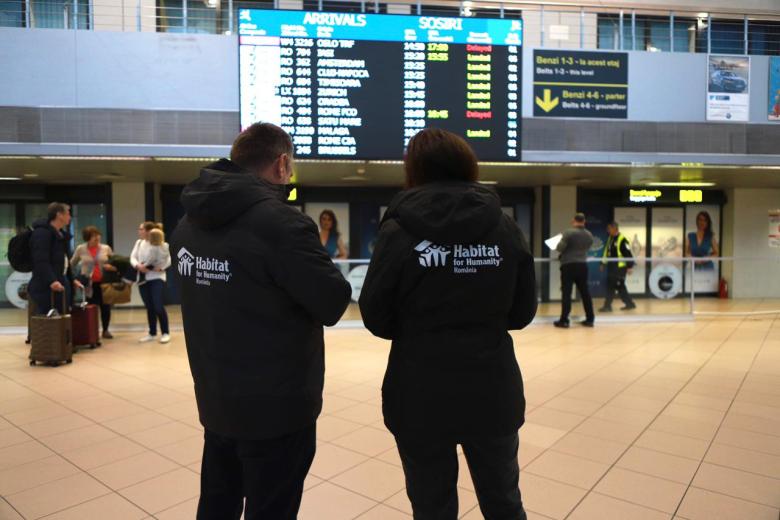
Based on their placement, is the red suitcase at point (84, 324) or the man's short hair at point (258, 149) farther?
the red suitcase at point (84, 324)

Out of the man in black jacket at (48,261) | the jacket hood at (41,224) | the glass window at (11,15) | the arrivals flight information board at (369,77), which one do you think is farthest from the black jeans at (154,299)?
the glass window at (11,15)

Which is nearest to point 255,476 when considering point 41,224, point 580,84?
point 41,224

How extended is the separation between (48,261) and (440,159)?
18.9ft

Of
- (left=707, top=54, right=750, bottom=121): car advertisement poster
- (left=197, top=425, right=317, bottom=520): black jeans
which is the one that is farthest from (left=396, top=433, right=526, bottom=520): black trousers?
(left=707, top=54, right=750, bottom=121): car advertisement poster

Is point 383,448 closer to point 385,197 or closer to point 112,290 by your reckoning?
point 112,290

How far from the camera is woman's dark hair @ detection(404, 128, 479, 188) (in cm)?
188

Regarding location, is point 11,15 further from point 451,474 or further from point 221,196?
point 451,474

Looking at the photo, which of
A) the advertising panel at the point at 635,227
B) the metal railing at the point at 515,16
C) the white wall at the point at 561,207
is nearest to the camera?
the metal railing at the point at 515,16

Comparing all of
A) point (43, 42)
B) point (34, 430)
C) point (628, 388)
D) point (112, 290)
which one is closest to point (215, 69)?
point (43, 42)

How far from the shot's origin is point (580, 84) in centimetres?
808

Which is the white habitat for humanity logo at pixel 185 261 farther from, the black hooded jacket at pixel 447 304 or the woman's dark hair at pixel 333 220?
the woman's dark hair at pixel 333 220

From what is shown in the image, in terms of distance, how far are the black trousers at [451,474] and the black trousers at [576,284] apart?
7417mm

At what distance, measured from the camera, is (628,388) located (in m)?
5.18

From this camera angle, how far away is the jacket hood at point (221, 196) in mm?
1688
